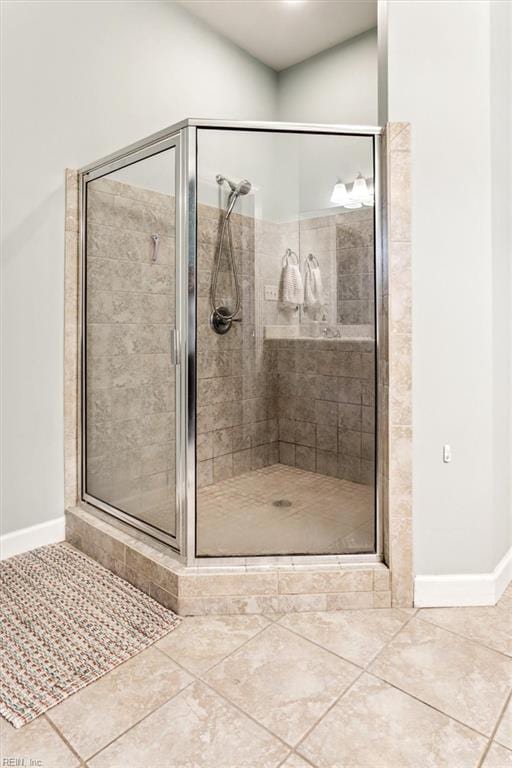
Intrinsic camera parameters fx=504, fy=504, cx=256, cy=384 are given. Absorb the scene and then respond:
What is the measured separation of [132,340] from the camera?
226 centimetres

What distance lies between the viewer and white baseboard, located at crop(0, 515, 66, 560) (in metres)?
2.30

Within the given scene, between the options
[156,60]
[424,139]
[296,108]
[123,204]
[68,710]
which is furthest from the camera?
[296,108]

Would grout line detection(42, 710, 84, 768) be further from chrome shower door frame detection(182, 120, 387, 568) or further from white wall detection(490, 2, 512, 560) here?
white wall detection(490, 2, 512, 560)

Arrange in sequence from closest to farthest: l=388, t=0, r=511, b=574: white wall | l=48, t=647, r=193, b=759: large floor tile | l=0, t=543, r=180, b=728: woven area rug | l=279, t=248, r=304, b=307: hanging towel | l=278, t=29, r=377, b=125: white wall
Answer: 1. l=48, t=647, r=193, b=759: large floor tile
2. l=0, t=543, r=180, b=728: woven area rug
3. l=388, t=0, r=511, b=574: white wall
4. l=279, t=248, r=304, b=307: hanging towel
5. l=278, t=29, r=377, b=125: white wall

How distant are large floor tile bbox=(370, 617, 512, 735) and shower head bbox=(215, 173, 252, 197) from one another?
1.75 m

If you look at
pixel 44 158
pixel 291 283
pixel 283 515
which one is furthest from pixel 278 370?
pixel 44 158

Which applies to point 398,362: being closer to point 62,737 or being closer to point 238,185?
point 238,185

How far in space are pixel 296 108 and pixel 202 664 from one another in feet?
12.2

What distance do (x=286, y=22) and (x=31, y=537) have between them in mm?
3455

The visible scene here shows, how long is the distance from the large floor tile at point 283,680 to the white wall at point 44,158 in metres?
1.33

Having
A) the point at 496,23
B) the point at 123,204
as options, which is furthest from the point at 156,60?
the point at 496,23

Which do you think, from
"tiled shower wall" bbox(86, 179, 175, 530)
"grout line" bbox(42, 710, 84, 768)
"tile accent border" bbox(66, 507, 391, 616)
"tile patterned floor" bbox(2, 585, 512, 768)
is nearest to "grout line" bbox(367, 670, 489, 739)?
"tile patterned floor" bbox(2, 585, 512, 768)

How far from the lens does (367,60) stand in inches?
134

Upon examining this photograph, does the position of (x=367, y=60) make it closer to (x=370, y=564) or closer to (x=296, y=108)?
Result: (x=296, y=108)
